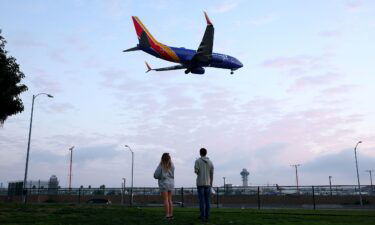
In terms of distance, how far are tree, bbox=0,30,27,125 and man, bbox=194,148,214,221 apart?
1364cm

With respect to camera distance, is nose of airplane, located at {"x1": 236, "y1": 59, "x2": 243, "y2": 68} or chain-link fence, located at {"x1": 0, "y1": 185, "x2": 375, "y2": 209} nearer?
chain-link fence, located at {"x1": 0, "y1": 185, "x2": 375, "y2": 209}

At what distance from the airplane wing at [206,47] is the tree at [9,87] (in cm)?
2156

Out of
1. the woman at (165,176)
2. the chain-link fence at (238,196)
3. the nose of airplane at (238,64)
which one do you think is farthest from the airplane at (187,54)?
the woman at (165,176)

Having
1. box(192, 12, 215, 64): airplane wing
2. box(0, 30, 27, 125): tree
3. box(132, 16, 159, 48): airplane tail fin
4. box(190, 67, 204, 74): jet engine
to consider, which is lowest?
box(0, 30, 27, 125): tree

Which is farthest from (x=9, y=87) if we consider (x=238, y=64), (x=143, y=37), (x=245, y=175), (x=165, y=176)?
(x=245, y=175)

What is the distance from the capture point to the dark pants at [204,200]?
30.7ft

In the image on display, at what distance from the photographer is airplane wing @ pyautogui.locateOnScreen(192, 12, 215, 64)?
1526 inches

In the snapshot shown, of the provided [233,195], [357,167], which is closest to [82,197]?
[233,195]

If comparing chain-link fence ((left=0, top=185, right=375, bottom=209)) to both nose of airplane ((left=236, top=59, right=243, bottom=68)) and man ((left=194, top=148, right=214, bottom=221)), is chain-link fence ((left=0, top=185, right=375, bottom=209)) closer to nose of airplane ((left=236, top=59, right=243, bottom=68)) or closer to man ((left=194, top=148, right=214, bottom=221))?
nose of airplane ((left=236, top=59, right=243, bottom=68))

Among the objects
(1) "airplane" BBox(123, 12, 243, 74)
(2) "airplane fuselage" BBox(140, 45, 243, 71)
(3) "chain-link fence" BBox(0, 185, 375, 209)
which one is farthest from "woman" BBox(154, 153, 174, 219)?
(2) "airplane fuselage" BBox(140, 45, 243, 71)

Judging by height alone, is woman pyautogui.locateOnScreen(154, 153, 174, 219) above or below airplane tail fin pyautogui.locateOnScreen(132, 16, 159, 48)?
below

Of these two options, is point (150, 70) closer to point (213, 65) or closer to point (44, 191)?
point (213, 65)

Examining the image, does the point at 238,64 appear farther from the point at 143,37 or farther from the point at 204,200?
the point at 204,200

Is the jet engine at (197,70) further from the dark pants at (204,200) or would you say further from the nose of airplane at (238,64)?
the dark pants at (204,200)
